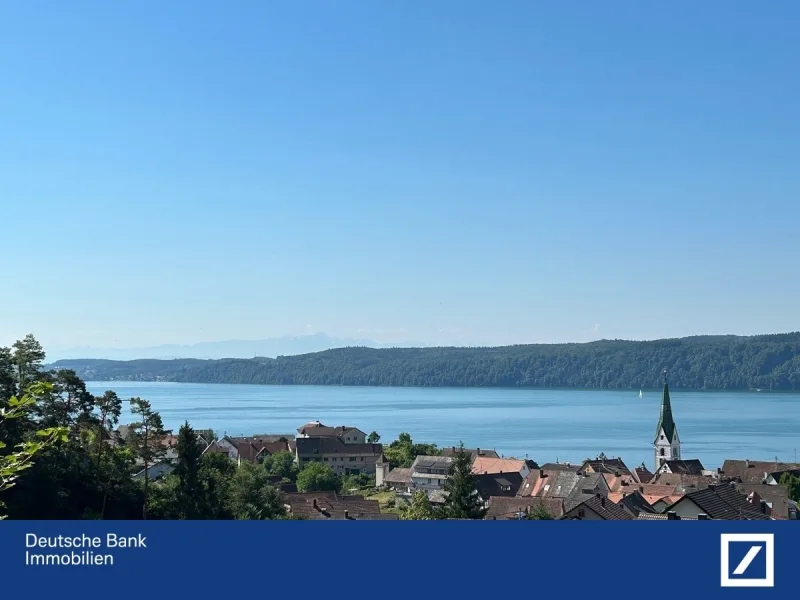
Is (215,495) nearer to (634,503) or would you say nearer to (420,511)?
(420,511)

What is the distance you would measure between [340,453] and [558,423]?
204 feet

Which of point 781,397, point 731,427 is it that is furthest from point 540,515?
point 781,397

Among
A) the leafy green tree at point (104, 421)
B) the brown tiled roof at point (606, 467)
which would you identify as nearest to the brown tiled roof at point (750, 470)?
the brown tiled roof at point (606, 467)

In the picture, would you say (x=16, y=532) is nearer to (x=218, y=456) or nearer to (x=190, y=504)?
(x=190, y=504)

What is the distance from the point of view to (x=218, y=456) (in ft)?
131

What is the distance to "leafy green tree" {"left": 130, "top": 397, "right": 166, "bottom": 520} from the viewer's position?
26938 millimetres

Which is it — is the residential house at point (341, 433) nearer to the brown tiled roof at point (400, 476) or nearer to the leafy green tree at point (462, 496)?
the brown tiled roof at point (400, 476)

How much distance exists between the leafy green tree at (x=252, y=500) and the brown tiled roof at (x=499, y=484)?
1484 cm

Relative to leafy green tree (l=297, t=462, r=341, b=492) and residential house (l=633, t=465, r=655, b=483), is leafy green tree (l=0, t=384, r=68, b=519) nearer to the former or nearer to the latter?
leafy green tree (l=297, t=462, r=341, b=492)

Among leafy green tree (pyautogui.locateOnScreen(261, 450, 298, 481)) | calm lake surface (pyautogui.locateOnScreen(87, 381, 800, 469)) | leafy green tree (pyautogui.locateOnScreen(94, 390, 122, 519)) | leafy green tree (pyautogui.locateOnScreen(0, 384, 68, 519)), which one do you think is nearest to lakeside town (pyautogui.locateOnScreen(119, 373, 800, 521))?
leafy green tree (pyautogui.locateOnScreen(261, 450, 298, 481))

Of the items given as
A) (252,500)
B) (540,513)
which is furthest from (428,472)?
(540,513)

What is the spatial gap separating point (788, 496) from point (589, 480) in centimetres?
807

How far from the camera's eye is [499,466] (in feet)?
174

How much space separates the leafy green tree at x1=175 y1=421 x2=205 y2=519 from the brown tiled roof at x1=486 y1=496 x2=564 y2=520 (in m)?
9.14
